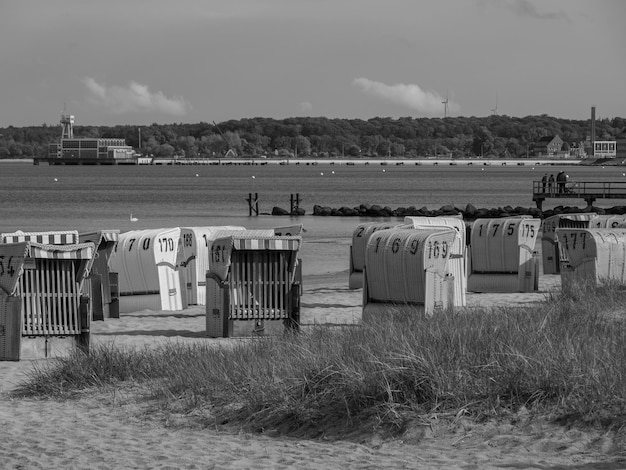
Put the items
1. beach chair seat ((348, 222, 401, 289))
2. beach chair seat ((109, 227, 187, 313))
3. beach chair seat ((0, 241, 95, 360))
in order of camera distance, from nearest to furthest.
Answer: beach chair seat ((0, 241, 95, 360))
beach chair seat ((109, 227, 187, 313))
beach chair seat ((348, 222, 401, 289))

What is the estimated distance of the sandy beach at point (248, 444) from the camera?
831cm

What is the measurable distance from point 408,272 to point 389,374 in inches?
221

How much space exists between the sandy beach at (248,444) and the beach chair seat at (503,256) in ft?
40.3

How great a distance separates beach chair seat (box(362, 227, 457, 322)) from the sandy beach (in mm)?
5152

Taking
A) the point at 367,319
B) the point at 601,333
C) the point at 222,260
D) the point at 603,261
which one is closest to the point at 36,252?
the point at 222,260

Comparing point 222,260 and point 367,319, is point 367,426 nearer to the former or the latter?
point 367,319

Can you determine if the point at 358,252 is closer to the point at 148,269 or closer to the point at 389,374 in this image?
the point at 148,269

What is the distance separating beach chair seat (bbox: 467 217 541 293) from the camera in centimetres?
2191

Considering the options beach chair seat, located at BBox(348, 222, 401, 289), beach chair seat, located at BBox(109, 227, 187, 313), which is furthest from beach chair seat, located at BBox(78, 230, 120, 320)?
beach chair seat, located at BBox(348, 222, 401, 289)

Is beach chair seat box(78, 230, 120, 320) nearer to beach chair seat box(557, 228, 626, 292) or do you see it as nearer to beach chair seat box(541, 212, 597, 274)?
beach chair seat box(557, 228, 626, 292)

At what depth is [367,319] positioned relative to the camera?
1451cm

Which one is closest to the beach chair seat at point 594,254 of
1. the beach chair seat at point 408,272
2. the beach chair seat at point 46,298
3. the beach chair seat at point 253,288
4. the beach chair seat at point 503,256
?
the beach chair seat at point 503,256

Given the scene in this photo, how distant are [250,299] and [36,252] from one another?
10.6 ft

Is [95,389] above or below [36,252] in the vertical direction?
below
